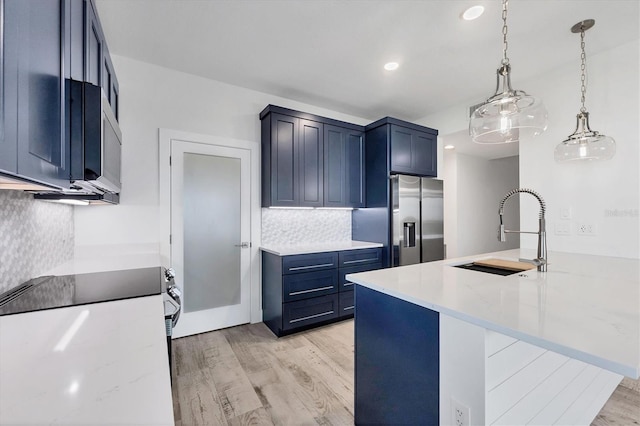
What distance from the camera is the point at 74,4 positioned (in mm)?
1175

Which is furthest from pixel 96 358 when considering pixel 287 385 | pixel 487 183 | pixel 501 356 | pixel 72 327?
pixel 487 183

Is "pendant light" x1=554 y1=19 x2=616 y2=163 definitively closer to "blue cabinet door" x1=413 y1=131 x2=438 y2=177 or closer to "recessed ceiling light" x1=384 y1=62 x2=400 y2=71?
"recessed ceiling light" x1=384 y1=62 x2=400 y2=71

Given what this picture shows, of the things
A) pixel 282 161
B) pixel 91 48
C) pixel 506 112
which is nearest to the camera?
pixel 91 48

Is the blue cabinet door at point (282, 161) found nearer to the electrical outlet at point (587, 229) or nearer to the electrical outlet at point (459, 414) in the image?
the electrical outlet at point (459, 414)

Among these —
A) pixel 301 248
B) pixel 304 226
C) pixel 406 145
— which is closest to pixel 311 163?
pixel 304 226

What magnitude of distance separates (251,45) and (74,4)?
143cm

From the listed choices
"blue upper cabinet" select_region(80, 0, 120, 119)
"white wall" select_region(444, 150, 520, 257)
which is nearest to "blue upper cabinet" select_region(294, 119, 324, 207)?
"blue upper cabinet" select_region(80, 0, 120, 119)

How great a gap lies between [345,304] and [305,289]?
A: 0.58 meters

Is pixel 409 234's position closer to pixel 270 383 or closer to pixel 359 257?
pixel 359 257

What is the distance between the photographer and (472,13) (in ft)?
6.59

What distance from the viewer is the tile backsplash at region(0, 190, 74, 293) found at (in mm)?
1309

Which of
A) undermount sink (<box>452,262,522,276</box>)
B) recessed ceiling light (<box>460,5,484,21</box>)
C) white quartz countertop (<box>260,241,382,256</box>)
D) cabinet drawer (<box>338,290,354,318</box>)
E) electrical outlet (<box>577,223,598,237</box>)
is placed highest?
recessed ceiling light (<box>460,5,484,21</box>)

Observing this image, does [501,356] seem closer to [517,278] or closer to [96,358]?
[517,278]

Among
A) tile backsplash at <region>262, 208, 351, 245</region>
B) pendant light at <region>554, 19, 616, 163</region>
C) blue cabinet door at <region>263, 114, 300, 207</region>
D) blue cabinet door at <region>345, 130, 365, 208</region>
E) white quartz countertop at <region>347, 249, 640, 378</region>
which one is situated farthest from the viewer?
blue cabinet door at <region>345, 130, 365, 208</region>
